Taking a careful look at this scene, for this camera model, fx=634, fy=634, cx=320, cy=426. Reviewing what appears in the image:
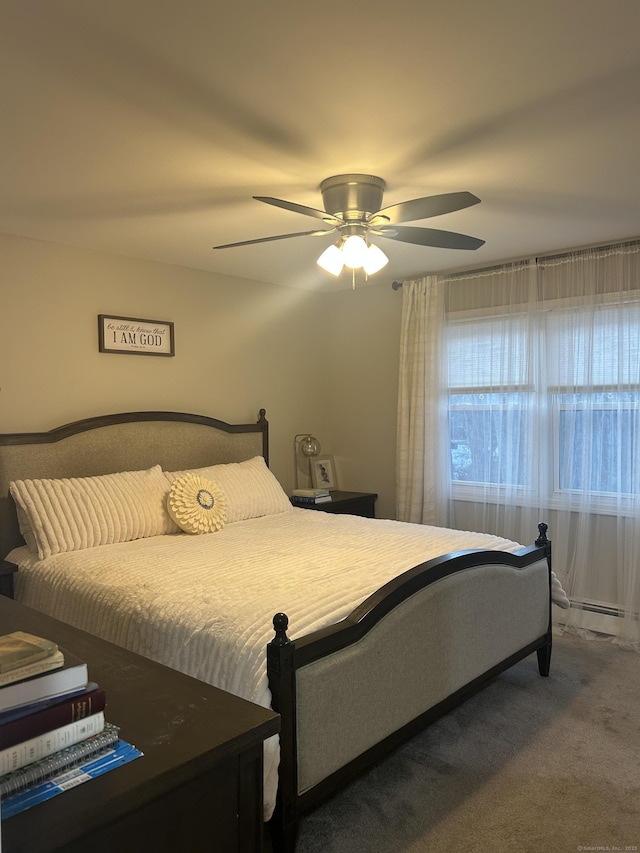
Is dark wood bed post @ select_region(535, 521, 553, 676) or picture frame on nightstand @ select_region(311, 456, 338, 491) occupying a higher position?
picture frame on nightstand @ select_region(311, 456, 338, 491)

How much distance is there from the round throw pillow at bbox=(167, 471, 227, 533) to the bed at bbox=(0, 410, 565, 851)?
0.4 inches

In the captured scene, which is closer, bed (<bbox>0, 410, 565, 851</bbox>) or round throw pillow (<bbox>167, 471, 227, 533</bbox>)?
bed (<bbox>0, 410, 565, 851</bbox>)

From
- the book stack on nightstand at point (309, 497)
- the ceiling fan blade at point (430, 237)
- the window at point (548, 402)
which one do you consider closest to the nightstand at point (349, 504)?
the book stack on nightstand at point (309, 497)

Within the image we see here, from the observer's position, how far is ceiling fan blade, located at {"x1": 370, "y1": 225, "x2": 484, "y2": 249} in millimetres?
2689

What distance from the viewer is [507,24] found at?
160 centimetres

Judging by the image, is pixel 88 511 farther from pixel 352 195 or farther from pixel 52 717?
pixel 52 717

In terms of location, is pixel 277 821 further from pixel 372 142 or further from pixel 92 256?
pixel 92 256

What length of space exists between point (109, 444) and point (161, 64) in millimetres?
2388

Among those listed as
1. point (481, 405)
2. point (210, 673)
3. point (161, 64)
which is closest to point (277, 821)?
point (210, 673)

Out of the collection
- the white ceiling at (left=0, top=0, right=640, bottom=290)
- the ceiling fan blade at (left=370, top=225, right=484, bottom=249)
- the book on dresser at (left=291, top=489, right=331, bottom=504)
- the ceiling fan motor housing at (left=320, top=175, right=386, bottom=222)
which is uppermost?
the white ceiling at (left=0, top=0, right=640, bottom=290)

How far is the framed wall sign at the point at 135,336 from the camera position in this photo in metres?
3.78

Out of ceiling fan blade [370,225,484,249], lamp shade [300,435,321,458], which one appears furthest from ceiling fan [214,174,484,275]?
lamp shade [300,435,321,458]

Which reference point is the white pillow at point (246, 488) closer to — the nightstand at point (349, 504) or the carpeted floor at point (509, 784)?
the nightstand at point (349, 504)

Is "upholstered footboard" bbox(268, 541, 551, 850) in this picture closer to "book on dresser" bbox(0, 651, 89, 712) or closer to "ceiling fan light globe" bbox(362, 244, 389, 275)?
"book on dresser" bbox(0, 651, 89, 712)
